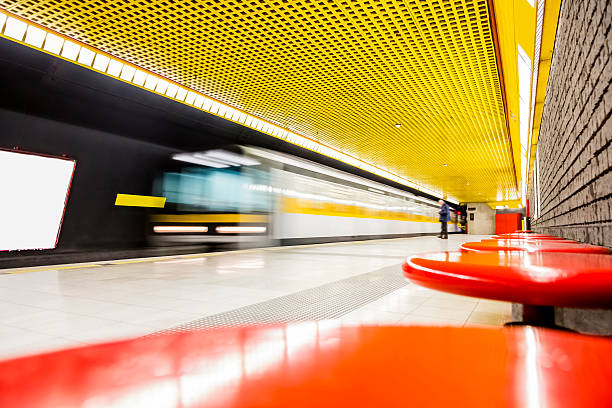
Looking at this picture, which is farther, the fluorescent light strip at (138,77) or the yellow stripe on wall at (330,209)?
the yellow stripe on wall at (330,209)

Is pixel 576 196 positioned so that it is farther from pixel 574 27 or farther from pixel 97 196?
pixel 97 196


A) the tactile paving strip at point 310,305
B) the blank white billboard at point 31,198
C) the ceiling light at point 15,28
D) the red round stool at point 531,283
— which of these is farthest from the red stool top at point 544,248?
the blank white billboard at point 31,198

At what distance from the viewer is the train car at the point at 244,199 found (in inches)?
317

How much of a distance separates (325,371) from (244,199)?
8.04 metres

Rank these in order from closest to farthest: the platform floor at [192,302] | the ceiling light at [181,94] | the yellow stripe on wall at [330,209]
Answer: the platform floor at [192,302], the ceiling light at [181,94], the yellow stripe on wall at [330,209]

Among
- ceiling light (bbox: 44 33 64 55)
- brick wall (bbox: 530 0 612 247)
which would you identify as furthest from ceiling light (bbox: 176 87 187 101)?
brick wall (bbox: 530 0 612 247)

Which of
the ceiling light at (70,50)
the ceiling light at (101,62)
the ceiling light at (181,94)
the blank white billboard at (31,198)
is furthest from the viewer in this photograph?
the ceiling light at (181,94)

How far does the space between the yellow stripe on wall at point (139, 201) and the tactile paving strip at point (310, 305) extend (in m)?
5.77

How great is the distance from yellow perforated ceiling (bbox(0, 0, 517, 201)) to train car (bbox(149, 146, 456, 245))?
137 centimetres

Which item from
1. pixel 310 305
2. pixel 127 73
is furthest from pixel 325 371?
pixel 127 73

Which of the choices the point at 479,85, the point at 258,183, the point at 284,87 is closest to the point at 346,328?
the point at 284,87

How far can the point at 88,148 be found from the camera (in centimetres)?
752

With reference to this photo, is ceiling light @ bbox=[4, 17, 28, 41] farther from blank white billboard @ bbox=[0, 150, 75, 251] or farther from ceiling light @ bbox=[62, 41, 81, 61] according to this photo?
blank white billboard @ bbox=[0, 150, 75, 251]

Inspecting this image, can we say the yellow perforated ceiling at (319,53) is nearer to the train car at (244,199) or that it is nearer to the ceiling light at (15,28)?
the ceiling light at (15,28)
